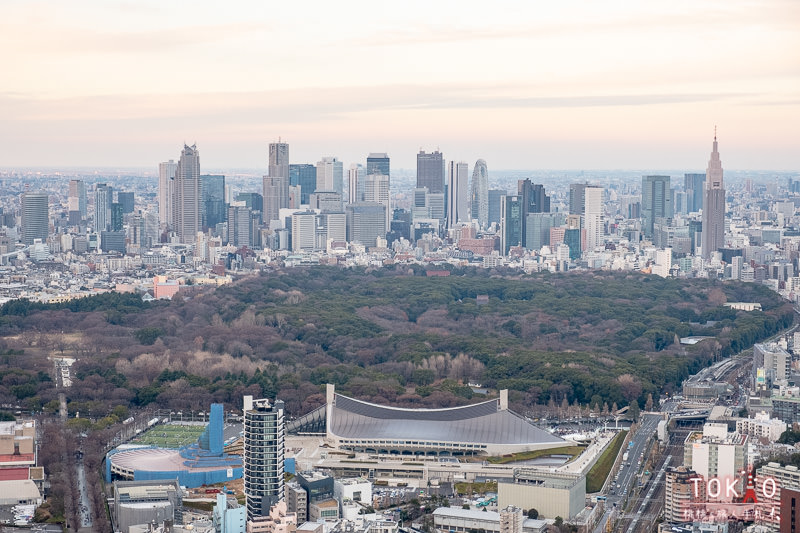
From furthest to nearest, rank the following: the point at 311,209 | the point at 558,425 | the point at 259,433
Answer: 1. the point at 311,209
2. the point at 558,425
3. the point at 259,433

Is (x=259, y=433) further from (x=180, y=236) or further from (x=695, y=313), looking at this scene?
(x=180, y=236)

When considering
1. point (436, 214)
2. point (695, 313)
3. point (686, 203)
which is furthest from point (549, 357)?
point (686, 203)

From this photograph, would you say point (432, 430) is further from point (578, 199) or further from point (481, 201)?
point (481, 201)

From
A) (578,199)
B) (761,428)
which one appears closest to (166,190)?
(578,199)

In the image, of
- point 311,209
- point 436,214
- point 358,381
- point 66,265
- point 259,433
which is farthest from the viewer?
point 436,214

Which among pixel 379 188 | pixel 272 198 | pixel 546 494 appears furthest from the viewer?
pixel 379 188

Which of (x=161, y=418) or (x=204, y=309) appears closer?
(x=161, y=418)
